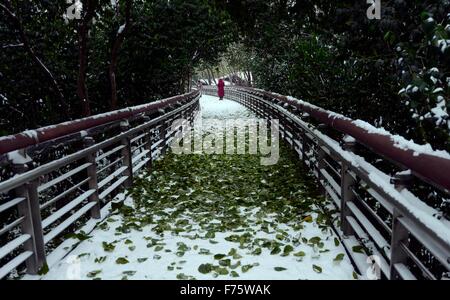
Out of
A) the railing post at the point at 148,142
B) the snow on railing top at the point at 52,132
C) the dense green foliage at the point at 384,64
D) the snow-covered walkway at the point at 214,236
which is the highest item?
the dense green foliage at the point at 384,64

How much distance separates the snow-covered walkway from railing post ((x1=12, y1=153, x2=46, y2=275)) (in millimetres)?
193

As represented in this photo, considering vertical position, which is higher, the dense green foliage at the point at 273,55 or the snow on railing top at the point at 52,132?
the dense green foliage at the point at 273,55

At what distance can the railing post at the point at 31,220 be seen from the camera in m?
3.34

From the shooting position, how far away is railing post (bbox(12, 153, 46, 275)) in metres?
3.34

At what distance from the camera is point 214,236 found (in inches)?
181

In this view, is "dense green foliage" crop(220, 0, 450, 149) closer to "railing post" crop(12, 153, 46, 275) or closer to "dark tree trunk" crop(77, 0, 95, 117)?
"dark tree trunk" crop(77, 0, 95, 117)

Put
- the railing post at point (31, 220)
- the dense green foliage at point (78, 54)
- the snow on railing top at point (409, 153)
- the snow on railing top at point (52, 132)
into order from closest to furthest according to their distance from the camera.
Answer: the snow on railing top at point (409, 153) → the snow on railing top at point (52, 132) → the railing post at point (31, 220) → the dense green foliage at point (78, 54)

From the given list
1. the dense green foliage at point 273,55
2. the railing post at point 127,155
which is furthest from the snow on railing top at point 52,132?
the dense green foliage at point 273,55

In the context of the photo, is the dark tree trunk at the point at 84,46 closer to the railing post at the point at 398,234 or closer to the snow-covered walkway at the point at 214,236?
the snow-covered walkway at the point at 214,236

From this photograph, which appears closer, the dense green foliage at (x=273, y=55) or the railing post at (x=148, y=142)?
the dense green foliage at (x=273, y=55)

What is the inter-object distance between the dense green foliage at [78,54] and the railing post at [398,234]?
535cm

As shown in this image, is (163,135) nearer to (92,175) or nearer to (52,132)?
(92,175)
